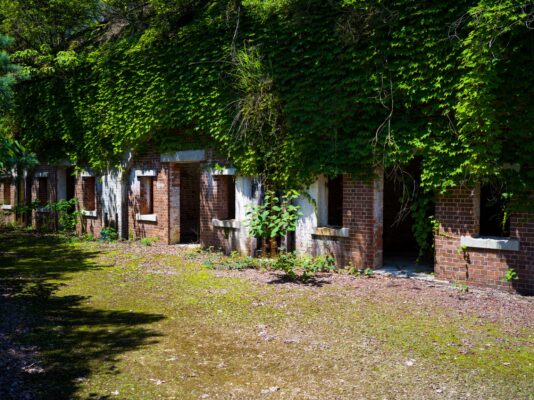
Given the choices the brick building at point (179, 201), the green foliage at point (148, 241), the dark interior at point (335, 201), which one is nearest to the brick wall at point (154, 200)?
the brick building at point (179, 201)

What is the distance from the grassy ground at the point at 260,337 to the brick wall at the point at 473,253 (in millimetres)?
496

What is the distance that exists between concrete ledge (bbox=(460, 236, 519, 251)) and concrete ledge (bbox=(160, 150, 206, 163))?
7.01 meters

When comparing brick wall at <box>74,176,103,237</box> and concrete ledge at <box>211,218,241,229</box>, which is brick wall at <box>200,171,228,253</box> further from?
brick wall at <box>74,176,103,237</box>

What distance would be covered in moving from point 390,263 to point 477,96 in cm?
414

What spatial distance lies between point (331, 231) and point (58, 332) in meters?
5.74

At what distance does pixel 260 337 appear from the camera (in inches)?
240

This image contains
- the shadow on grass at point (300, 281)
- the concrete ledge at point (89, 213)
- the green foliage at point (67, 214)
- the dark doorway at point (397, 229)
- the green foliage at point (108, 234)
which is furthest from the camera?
the green foliage at point (67, 214)

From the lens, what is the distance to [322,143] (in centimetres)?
1008

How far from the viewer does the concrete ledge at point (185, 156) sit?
12.8 m

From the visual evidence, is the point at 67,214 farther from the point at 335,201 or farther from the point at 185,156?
the point at 335,201

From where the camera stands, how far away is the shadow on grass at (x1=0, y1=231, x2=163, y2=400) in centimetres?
471

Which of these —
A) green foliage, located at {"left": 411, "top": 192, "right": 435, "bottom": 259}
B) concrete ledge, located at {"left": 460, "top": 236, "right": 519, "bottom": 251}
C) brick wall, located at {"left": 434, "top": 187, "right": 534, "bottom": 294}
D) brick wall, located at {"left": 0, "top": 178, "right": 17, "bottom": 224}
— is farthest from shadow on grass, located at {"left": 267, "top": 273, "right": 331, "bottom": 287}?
brick wall, located at {"left": 0, "top": 178, "right": 17, "bottom": 224}

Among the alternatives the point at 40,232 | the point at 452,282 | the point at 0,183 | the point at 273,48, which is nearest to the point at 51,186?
the point at 40,232

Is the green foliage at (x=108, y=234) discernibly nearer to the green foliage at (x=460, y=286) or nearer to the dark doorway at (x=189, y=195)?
the dark doorway at (x=189, y=195)
